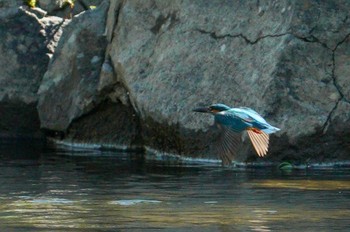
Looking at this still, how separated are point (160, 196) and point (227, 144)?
0.74 m

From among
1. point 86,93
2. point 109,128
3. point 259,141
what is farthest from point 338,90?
point 86,93

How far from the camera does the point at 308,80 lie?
11.1 metres

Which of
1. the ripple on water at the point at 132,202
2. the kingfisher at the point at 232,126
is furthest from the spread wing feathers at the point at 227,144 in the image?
the ripple on water at the point at 132,202

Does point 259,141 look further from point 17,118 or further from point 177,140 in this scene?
point 17,118

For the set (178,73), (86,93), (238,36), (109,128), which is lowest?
(109,128)

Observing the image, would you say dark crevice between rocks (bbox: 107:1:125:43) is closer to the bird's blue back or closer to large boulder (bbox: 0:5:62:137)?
large boulder (bbox: 0:5:62:137)

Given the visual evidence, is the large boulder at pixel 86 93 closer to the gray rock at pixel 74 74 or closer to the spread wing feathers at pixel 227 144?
the gray rock at pixel 74 74

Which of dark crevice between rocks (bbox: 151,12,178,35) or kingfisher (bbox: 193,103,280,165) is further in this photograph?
dark crevice between rocks (bbox: 151,12,178,35)

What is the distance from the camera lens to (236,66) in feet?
38.2

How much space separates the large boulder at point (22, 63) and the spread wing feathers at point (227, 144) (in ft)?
16.4

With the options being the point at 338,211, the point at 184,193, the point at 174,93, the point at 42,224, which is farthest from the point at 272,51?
the point at 42,224

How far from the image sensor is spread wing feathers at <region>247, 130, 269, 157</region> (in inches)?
405

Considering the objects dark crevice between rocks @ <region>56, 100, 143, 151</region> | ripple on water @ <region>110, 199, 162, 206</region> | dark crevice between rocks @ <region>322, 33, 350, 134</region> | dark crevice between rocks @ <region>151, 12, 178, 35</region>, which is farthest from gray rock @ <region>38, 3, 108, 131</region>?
ripple on water @ <region>110, 199, 162, 206</region>

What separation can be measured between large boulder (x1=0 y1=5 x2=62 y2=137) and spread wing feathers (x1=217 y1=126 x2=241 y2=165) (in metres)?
5.01
